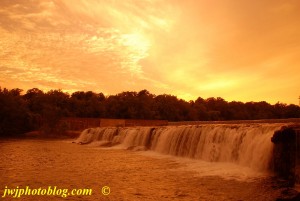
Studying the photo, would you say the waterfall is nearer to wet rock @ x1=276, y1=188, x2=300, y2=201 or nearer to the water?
the water

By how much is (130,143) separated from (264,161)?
1528 cm

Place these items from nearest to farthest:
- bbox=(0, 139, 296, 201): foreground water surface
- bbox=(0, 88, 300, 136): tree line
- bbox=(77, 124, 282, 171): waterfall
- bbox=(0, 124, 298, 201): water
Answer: bbox=(0, 139, 296, 201): foreground water surface < bbox=(0, 124, 298, 201): water < bbox=(77, 124, 282, 171): waterfall < bbox=(0, 88, 300, 136): tree line

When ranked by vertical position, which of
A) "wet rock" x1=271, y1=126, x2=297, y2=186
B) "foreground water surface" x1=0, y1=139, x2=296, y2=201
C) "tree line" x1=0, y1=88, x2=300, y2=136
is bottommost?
"foreground water surface" x1=0, y1=139, x2=296, y2=201

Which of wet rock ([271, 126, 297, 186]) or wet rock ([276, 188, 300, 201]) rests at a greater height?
wet rock ([271, 126, 297, 186])

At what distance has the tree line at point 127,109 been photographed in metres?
48.0

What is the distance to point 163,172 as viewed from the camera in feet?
43.1

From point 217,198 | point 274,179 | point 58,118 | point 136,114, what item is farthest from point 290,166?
point 136,114

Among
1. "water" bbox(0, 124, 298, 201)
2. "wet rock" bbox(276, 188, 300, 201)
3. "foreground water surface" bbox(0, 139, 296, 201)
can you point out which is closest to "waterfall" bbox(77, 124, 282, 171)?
"water" bbox(0, 124, 298, 201)

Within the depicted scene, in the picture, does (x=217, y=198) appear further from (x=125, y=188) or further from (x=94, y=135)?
(x=94, y=135)

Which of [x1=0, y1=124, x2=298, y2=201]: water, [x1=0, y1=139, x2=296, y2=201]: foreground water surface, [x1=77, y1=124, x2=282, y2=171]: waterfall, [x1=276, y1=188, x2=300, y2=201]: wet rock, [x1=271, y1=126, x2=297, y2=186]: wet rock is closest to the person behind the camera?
[x1=276, y1=188, x2=300, y2=201]: wet rock

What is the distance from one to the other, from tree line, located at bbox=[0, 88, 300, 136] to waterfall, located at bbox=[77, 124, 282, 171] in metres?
26.6

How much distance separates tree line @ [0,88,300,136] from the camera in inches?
1889

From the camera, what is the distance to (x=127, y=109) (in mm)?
60094

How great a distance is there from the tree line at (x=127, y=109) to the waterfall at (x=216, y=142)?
2661 centimetres
